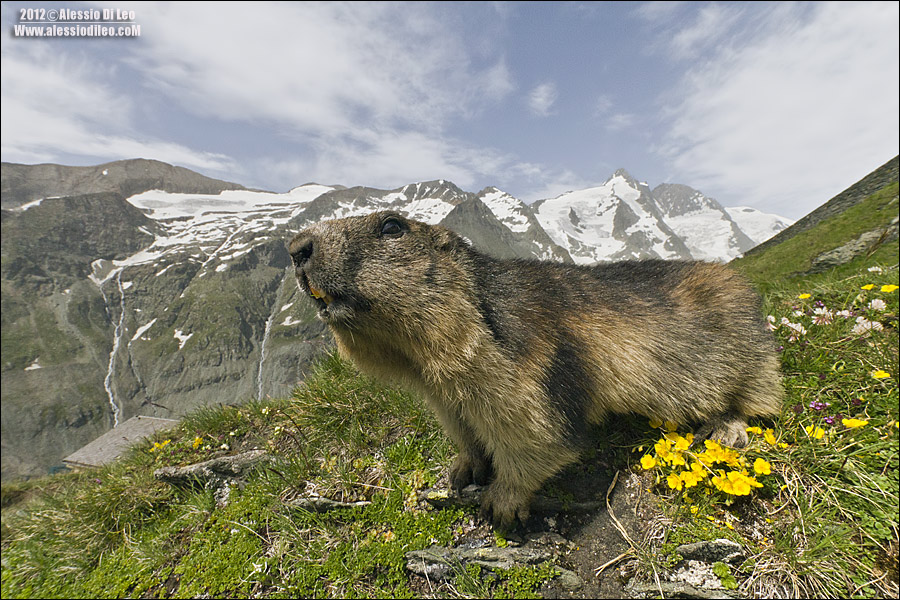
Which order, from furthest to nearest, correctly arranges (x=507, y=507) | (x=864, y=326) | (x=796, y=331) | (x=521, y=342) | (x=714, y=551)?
(x=796, y=331), (x=864, y=326), (x=507, y=507), (x=521, y=342), (x=714, y=551)

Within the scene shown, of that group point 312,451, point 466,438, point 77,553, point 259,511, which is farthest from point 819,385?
point 77,553

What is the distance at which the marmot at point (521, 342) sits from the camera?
325 centimetres

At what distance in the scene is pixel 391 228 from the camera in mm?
3549

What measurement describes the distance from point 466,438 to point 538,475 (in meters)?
0.81

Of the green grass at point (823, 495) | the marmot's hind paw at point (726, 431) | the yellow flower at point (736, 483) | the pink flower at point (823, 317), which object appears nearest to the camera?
the green grass at point (823, 495)

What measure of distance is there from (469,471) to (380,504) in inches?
39.5

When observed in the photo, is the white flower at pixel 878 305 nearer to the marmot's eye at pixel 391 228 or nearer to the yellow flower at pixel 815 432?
the yellow flower at pixel 815 432

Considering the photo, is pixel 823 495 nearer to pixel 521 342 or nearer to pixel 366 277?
pixel 521 342

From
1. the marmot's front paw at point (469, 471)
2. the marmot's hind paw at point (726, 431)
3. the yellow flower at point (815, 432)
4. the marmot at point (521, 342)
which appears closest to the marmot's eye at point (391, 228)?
the marmot at point (521, 342)

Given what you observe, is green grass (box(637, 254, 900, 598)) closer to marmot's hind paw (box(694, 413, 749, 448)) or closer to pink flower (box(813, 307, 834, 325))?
marmot's hind paw (box(694, 413, 749, 448))

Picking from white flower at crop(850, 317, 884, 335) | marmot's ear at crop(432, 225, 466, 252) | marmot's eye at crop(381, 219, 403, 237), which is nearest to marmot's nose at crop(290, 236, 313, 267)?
marmot's eye at crop(381, 219, 403, 237)

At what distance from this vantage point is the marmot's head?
3.16 m

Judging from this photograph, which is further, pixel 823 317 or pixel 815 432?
pixel 823 317

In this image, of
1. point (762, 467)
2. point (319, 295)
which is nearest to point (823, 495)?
point (762, 467)
